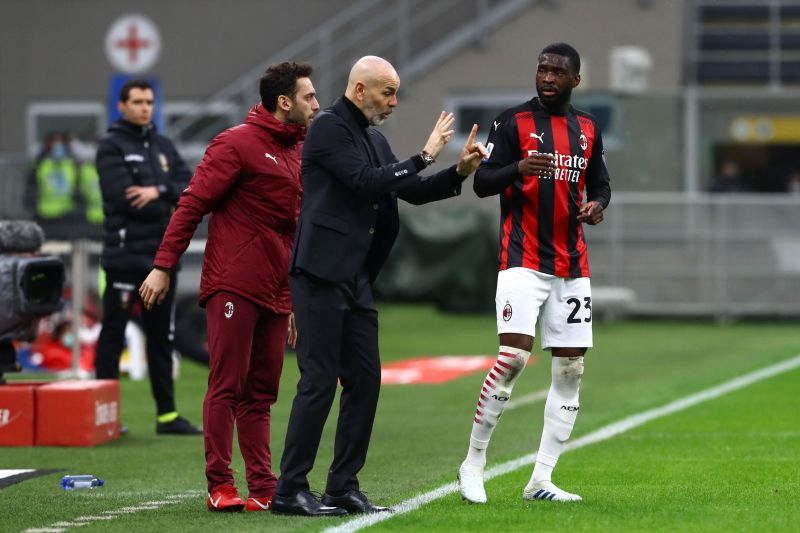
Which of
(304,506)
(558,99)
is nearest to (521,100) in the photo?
(558,99)

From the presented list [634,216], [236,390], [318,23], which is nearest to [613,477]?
[236,390]

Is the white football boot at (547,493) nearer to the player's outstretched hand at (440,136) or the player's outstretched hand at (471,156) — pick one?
the player's outstretched hand at (471,156)

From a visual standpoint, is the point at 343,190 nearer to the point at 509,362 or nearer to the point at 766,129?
the point at 509,362

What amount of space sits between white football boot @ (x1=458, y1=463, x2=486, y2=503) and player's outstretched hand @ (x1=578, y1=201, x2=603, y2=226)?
130 cm

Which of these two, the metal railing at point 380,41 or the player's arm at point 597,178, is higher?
the metal railing at point 380,41

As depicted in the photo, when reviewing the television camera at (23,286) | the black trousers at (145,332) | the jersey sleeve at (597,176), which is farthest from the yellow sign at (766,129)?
the jersey sleeve at (597,176)

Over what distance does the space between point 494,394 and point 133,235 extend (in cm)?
471

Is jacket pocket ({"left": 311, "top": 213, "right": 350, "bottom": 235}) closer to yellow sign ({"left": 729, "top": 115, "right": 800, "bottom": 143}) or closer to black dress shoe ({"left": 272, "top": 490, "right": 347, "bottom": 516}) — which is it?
black dress shoe ({"left": 272, "top": 490, "right": 347, "bottom": 516})

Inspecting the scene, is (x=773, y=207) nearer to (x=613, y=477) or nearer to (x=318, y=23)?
(x=318, y=23)

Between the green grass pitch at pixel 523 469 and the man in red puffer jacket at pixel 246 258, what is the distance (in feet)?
1.32

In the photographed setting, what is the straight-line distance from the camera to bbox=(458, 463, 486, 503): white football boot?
8.34 meters

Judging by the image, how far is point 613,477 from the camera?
9.37 meters

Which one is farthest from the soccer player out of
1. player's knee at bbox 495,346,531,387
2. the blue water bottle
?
the blue water bottle

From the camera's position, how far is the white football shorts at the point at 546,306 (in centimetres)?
830
